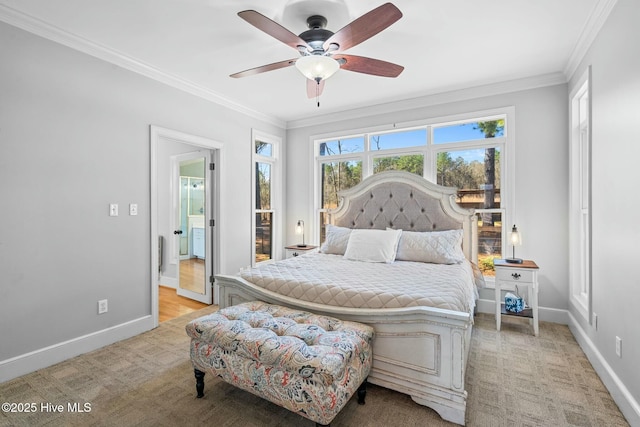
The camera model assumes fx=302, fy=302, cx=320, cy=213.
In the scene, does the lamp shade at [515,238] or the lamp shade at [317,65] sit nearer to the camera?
the lamp shade at [317,65]

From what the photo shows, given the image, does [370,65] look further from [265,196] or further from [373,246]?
[265,196]

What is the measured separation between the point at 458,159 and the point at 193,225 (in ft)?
13.6

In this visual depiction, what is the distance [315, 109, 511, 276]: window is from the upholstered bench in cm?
253

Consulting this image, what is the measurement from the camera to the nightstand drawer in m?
3.00

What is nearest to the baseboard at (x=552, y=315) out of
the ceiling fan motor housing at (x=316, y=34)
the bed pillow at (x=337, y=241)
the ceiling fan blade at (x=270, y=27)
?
the bed pillow at (x=337, y=241)

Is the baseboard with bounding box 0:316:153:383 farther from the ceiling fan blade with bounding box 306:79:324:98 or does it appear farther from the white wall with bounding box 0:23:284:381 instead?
the ceiling fan blade with bounding box 306:79:324:98

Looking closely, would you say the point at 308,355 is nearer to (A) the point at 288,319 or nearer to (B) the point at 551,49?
(A) the point at 288,319

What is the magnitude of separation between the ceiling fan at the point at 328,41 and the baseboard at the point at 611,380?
262cm

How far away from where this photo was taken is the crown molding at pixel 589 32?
84.7 inches

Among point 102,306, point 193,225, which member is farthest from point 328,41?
point 193,225

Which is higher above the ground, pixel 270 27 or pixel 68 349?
pixel 270 27

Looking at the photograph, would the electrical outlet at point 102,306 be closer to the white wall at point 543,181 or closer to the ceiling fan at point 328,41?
the ceiling fan at point 328,41

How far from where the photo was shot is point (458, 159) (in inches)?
153

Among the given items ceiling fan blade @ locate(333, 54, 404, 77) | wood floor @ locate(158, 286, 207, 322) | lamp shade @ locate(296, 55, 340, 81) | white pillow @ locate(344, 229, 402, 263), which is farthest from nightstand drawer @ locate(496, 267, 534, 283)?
wood floor @ locate(158, 286, 207, 322)
